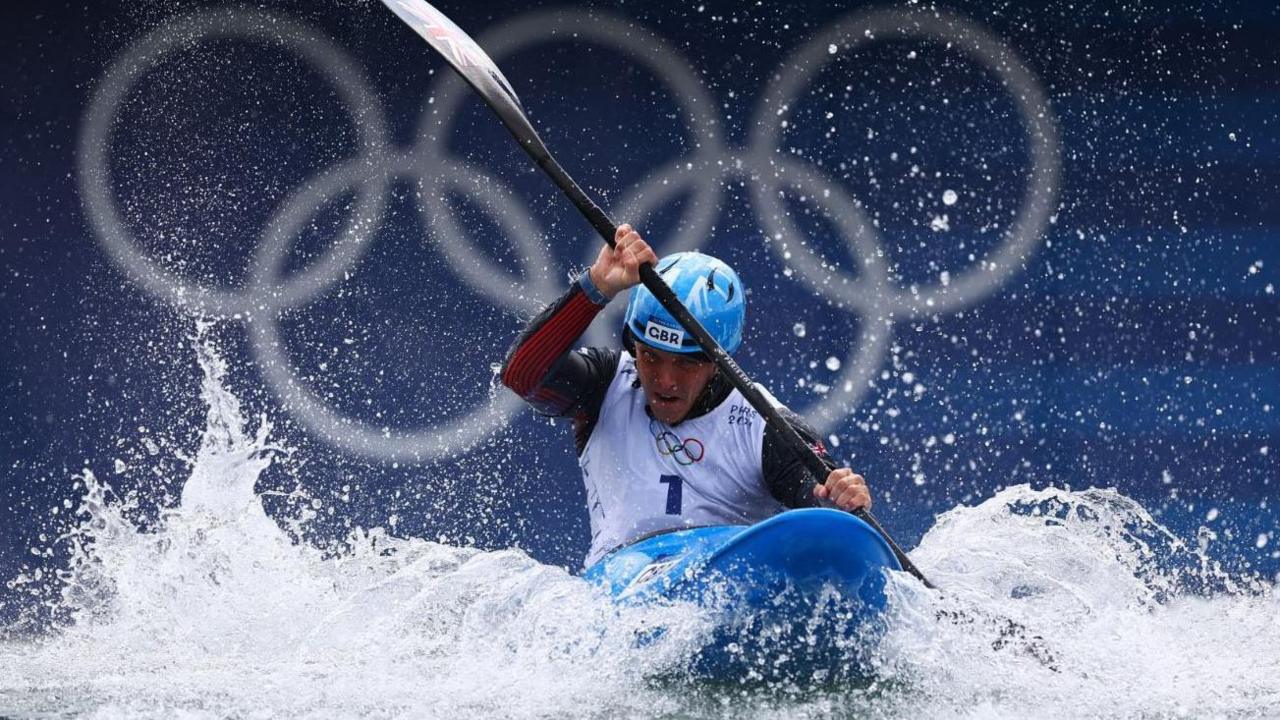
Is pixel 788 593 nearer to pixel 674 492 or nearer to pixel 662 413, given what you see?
pixel 674 492

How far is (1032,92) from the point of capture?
758 cm

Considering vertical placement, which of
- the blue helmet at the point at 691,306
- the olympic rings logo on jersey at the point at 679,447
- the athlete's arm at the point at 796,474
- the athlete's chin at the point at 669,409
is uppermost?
the blue helmet at the point at 691,306

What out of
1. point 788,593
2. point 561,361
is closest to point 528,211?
point 561,361

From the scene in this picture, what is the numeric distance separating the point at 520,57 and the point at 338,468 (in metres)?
1.93

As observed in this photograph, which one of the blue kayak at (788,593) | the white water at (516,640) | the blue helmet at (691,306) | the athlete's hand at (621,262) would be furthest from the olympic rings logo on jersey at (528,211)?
the blue kayak at (788,593)

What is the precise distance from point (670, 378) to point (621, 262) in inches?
16.3

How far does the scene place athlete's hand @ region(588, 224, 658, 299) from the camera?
4.79 metres

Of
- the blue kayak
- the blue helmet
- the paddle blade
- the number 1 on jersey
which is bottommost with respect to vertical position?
the blue kayak

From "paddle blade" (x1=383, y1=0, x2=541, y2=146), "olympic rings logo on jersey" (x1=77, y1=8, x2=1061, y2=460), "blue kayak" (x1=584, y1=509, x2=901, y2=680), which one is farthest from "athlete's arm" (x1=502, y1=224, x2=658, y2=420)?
"olympic rings logo on jersey" (x1=77, y1=8, x2=1061, y2=460)

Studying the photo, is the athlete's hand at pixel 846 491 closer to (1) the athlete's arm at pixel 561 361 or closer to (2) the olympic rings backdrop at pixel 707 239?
(1) the athlete's arm at pixel 561 361

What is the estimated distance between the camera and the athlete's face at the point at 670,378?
16.4 feet

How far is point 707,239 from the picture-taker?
25.1 feet

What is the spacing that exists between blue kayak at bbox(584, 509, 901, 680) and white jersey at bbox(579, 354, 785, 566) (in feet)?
2.08

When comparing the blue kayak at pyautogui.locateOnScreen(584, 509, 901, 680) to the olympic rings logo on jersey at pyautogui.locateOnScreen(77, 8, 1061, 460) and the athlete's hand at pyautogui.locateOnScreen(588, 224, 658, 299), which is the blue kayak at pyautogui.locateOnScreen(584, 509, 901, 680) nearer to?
the athlete's hand at pyautogui.locateOnScreen(588, 224, 658, 299)
